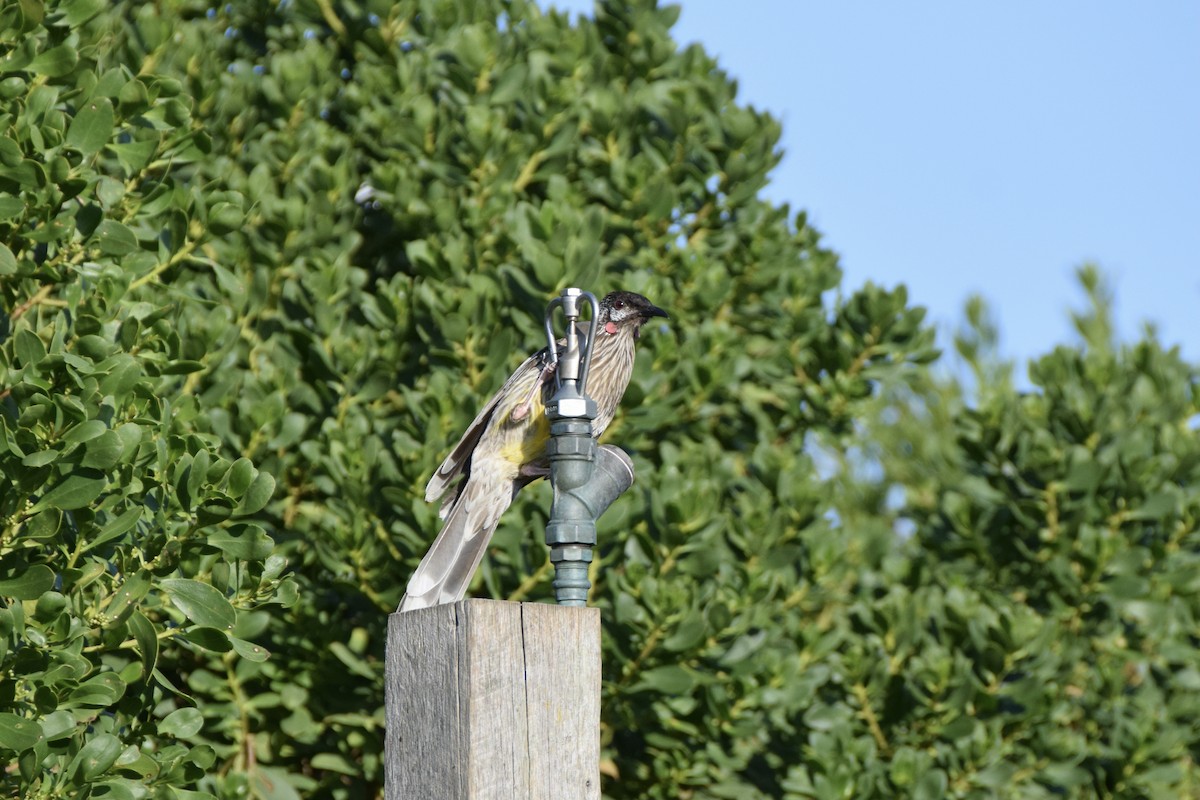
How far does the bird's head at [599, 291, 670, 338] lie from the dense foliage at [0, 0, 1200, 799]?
44cm

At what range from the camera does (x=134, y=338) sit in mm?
4062

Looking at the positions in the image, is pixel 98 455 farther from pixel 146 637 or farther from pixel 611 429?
pixel 611 429

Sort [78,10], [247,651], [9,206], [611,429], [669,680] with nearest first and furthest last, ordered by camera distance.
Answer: [247,651] → [9,206] → [78,10] → [669,680] → [611,429]

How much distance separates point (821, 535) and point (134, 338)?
120 inches

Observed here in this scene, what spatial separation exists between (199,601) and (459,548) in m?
0.82

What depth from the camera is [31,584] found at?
3365 millimetres

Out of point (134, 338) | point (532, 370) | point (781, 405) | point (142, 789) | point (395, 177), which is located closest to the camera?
point (142, 789)

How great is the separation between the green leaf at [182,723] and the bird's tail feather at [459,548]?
665mm

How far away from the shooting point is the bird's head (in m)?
4.67

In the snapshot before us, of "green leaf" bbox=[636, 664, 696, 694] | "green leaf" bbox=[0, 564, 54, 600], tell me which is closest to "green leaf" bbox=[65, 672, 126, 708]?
"green leaf" bbox=[0, 564, 54, 600]

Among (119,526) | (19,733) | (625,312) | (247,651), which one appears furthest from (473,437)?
(19,733)

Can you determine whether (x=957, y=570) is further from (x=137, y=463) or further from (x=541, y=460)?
(x=137, y=463)

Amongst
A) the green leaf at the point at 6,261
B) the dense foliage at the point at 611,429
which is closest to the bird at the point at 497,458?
the dense foliage at the point at 611,429

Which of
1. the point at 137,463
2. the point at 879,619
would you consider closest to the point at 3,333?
the point at 137,463
